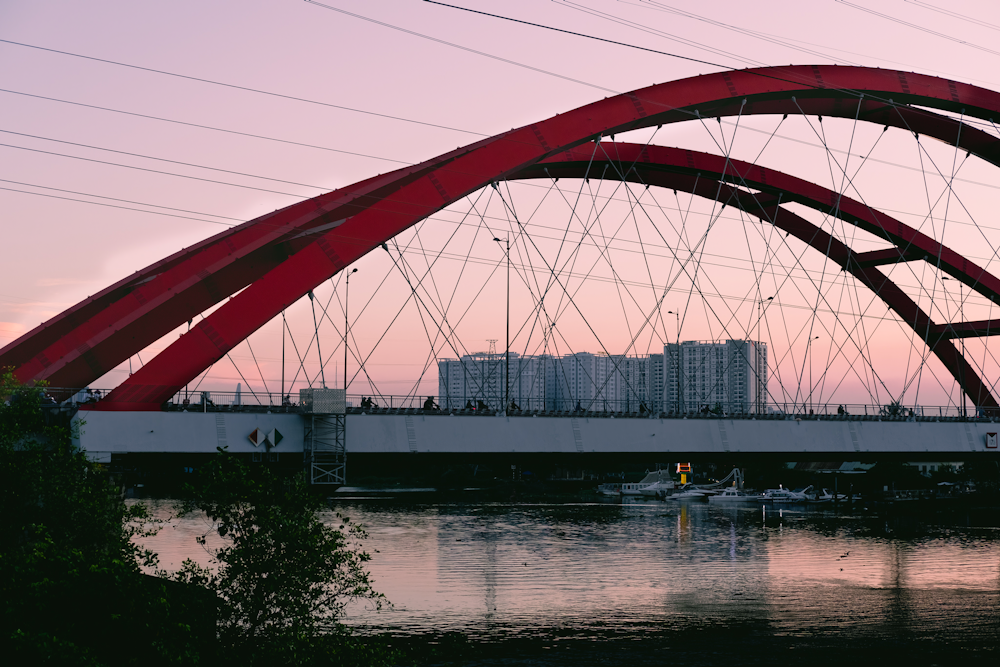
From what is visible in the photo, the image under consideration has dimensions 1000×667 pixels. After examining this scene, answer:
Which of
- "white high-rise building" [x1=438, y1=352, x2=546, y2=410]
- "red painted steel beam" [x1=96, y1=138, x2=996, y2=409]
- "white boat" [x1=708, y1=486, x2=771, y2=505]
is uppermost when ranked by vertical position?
"red painted steel beam" [x1=96, y1=138, x2=996, y2=409]

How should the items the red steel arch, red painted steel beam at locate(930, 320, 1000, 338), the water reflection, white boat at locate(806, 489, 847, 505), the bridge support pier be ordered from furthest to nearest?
white boat at locate(806, 489, 847, 505) < red painted steel beam at locate(930, 320, 1000, 338) < the water reflection < the red steel arch < the bridge support pier

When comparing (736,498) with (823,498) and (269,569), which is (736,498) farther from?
(269,569)

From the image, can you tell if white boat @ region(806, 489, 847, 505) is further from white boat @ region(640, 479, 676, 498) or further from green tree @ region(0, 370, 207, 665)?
green tree @ region(0, 370, 207, 665)

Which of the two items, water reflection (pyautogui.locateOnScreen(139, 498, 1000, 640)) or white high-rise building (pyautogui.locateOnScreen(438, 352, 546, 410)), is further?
water reflection (pyautogui.locateOnScreen(139, 498, 1000, 640))

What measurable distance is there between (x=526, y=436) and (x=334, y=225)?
9.96 metres

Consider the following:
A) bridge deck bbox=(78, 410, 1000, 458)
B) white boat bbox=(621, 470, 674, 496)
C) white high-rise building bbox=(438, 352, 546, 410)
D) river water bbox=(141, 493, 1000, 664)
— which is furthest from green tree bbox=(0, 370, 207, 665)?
white boat bbox=(621, 470, 674, 496)

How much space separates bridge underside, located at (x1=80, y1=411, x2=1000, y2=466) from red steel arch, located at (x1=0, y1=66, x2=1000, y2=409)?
113 centimetres

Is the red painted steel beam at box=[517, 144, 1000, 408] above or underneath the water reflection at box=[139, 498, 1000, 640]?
above

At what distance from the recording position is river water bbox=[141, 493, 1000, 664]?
30.4 m

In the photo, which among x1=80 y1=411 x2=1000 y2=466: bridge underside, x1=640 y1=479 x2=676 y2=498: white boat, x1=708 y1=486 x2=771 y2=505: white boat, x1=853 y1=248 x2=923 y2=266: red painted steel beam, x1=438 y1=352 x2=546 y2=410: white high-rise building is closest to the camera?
x1=80 y1=411 x2=1000 y2=466: bridge underside

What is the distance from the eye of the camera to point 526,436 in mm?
25328

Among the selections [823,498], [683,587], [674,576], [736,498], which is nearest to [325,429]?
[683,587]

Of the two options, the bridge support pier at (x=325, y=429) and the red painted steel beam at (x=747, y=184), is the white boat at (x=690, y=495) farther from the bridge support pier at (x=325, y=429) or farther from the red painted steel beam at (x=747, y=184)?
the bridge support pier at (x=325, y=429)

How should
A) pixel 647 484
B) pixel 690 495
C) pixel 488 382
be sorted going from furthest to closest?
pixel 647 484 < pixel 690 495 < pixel 488 382
